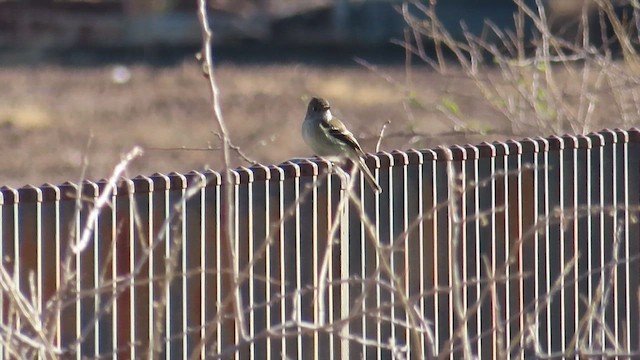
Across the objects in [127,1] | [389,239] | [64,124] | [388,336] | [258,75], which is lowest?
[388,336]

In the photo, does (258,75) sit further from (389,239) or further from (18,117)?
(389,239)

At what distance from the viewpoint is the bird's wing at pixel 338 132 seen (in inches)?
333

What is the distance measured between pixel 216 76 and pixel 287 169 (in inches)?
992

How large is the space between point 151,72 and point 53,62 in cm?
344

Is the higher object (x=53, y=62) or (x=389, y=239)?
(x=53, y=62)

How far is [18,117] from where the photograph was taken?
83.0 ft

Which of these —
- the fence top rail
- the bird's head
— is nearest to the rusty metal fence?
the fence top rail

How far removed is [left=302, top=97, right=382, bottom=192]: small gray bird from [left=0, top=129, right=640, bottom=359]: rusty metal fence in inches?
46.6

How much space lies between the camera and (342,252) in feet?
22.4

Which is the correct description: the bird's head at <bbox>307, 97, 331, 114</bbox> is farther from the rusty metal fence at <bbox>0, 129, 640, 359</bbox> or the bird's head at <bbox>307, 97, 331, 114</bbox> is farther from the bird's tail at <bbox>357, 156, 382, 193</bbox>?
the bird's tail at <bbox>357, 156, 382, 193</bbox>

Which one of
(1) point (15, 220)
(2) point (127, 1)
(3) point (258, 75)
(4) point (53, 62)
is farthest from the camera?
(2) point (127, 1)

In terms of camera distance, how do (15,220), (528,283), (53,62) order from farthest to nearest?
(53,62) < (528,283) < (15,220)

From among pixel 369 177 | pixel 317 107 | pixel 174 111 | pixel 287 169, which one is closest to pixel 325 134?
pixel 317 107

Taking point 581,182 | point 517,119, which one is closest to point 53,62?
point 517,119
